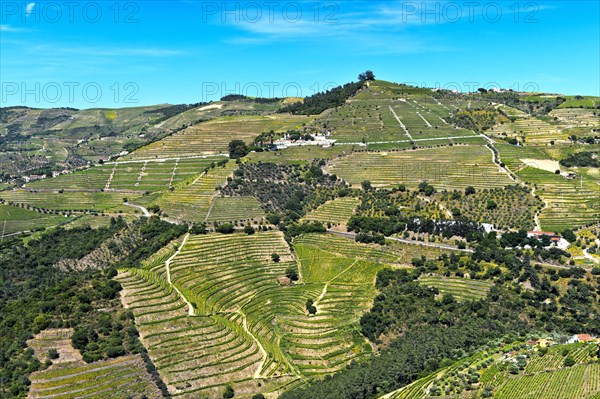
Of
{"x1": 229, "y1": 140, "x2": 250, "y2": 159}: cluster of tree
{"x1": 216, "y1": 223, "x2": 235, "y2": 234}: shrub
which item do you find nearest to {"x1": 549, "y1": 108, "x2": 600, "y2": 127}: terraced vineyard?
{"x1": 229, "y1": 140, "x2": 250, "y2": 159}: cluster of tree

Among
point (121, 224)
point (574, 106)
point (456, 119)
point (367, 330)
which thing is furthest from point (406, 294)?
point (574, 106)

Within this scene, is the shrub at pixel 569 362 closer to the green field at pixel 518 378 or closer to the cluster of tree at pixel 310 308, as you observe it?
the green field at pixel 518 378

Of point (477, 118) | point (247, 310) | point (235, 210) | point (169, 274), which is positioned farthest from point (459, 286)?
point (477, 118)

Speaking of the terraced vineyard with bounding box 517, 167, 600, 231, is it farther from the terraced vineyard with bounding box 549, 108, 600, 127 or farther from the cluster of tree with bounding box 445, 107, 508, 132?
the terraced vineyard with bounding box 549, 108, 600, 127

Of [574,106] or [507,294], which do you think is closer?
[507,294]

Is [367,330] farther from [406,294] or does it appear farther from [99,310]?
[99,310]

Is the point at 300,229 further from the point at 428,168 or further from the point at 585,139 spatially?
the point at 585,139
